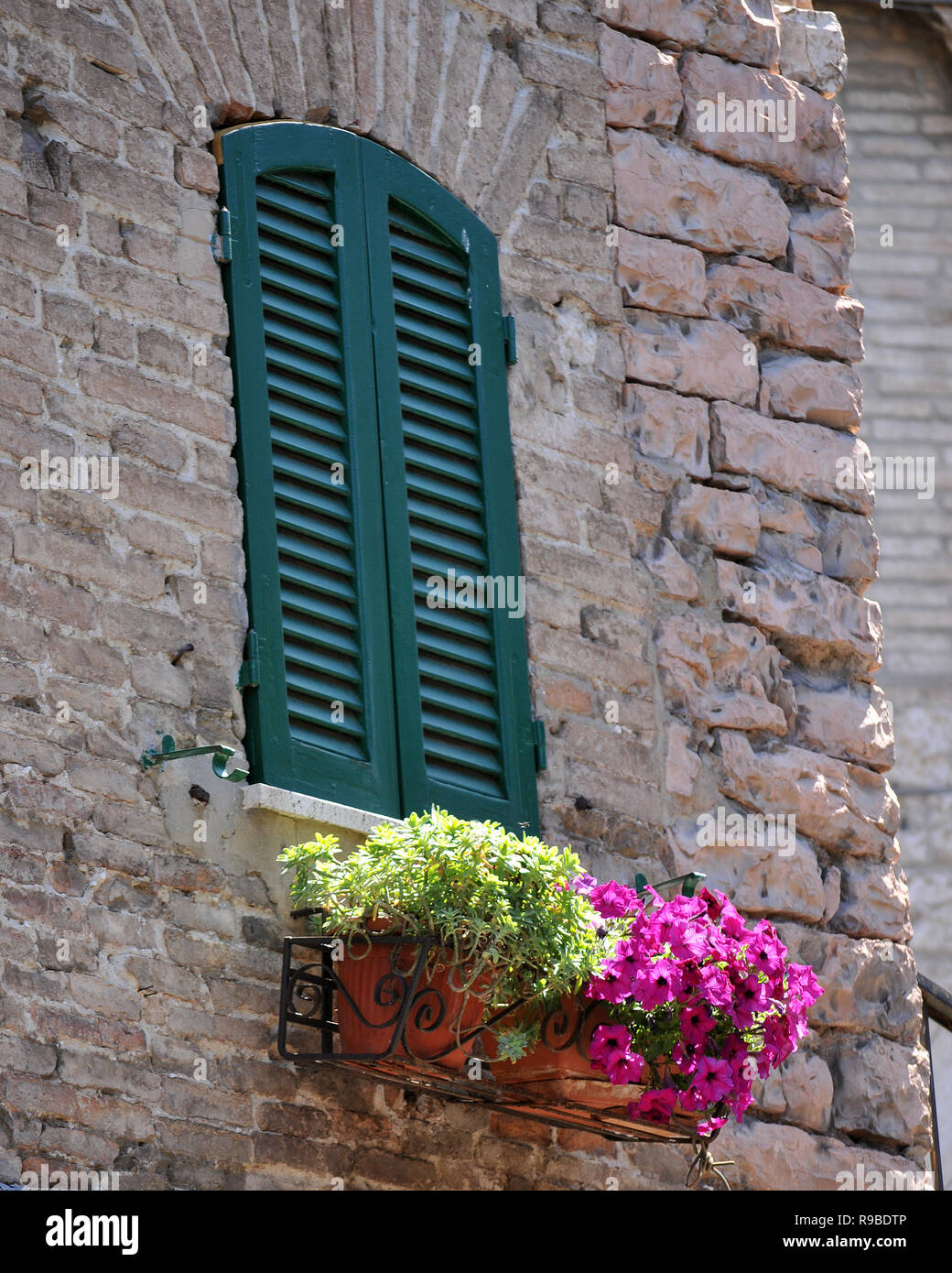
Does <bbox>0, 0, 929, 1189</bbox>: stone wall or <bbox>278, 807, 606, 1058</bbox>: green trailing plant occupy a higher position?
<bbox>0, 0, 929, 1189</bbox>: stone wall

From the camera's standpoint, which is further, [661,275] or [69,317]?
[661,275]

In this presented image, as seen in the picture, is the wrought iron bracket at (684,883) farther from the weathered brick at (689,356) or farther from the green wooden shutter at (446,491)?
the weathered brick at (689,356)

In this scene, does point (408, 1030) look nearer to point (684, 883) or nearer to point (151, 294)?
point (684, 883)

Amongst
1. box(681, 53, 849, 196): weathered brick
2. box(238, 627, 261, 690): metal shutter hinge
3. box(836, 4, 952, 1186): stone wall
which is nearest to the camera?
box(238, 627, 261, 690): metal shutter hinge

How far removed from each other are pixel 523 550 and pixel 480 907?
141cm

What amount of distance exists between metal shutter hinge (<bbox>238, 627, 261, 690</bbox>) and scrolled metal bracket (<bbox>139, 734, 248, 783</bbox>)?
20 cm

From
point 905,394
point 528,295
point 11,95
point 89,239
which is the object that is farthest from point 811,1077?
point 905,394

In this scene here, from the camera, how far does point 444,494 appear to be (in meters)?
5.67

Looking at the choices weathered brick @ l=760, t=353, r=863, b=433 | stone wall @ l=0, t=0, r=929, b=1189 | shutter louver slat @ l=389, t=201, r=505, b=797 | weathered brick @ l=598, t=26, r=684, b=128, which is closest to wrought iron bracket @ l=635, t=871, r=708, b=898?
stone wall @ l=0, t=0, r=929, b=1189

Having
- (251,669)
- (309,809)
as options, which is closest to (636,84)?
(251,669)

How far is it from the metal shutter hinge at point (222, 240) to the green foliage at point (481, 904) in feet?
4.95

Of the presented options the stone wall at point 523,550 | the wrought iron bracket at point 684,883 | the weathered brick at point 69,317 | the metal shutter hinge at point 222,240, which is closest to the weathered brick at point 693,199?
the stone wall at point 523,550

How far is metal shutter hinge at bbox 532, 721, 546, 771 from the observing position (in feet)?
18.4

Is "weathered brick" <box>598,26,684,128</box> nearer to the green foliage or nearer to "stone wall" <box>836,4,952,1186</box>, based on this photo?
the green foliage
